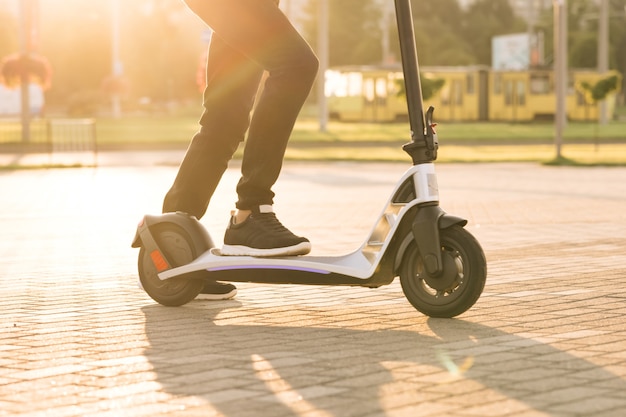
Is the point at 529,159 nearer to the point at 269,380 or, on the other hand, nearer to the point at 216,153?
the point at 216,153

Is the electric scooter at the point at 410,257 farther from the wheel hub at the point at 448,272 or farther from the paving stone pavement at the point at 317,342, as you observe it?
the paving stone pavement at the point at 317,342

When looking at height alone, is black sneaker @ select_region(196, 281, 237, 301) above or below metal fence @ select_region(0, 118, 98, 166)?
above

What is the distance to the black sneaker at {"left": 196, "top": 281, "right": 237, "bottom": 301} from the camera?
6133 millimetres

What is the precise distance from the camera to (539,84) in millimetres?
57281

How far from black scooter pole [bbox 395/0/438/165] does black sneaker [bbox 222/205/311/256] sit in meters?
0.59

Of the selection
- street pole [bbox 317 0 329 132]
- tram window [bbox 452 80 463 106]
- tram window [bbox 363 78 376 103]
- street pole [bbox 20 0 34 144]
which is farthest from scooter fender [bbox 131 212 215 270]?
tram window [bbox 452 80 463 106]

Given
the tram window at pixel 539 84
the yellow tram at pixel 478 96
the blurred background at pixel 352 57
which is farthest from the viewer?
the blurred background at pixel 352 57

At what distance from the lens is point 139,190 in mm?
16766

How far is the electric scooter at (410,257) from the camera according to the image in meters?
5.20

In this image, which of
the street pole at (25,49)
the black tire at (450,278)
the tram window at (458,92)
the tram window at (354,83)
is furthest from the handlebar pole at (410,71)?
the tram window at (458,92)

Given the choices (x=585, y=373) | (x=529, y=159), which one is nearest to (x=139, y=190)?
(x=529, y=159)

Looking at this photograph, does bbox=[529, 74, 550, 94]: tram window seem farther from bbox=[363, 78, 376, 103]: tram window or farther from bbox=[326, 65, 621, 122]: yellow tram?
bbox=[363, 78, 376, 103]: tram window

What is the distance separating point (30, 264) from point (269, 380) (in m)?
4.28

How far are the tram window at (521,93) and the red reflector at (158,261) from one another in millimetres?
52278
